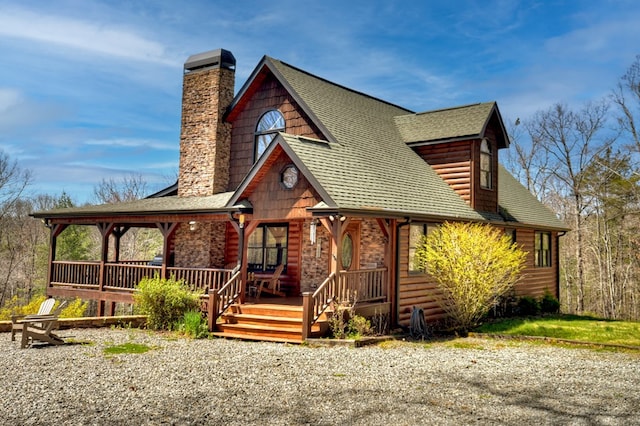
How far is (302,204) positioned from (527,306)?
408 inches

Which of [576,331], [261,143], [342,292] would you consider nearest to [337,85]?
[261,143]

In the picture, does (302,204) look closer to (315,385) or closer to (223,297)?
(223,297)

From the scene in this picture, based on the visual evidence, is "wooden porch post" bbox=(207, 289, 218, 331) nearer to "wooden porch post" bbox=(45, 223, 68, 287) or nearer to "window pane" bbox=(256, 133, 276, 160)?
"window pane" bbox=(256, 133, 276, 160)

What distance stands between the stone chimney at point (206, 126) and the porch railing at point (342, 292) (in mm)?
7183

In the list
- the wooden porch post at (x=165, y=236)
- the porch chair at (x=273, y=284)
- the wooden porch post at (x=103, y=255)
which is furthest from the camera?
the wooden porch post at (x=103, y=255)

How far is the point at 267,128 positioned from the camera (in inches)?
688

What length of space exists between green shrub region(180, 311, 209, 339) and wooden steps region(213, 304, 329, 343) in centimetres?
30

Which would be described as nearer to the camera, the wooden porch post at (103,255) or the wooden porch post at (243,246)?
the wooden porch post at (243,246)

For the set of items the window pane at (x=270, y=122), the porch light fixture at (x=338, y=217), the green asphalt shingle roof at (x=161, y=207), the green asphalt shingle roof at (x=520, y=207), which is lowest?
the porch light fixture at (x=338, y=217)

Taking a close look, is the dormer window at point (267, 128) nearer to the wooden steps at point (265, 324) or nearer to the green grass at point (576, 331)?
the wooden steps at point (265, 324)

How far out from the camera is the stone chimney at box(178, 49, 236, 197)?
59.2 ft

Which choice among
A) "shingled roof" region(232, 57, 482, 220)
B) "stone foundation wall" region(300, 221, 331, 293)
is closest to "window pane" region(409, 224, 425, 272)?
"shingled roof" region(232, 57, 482, 220)

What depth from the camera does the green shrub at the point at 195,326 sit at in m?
12.9

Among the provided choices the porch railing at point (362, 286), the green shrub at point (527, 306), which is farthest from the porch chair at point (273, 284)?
the green shrub at point (527, 306)
